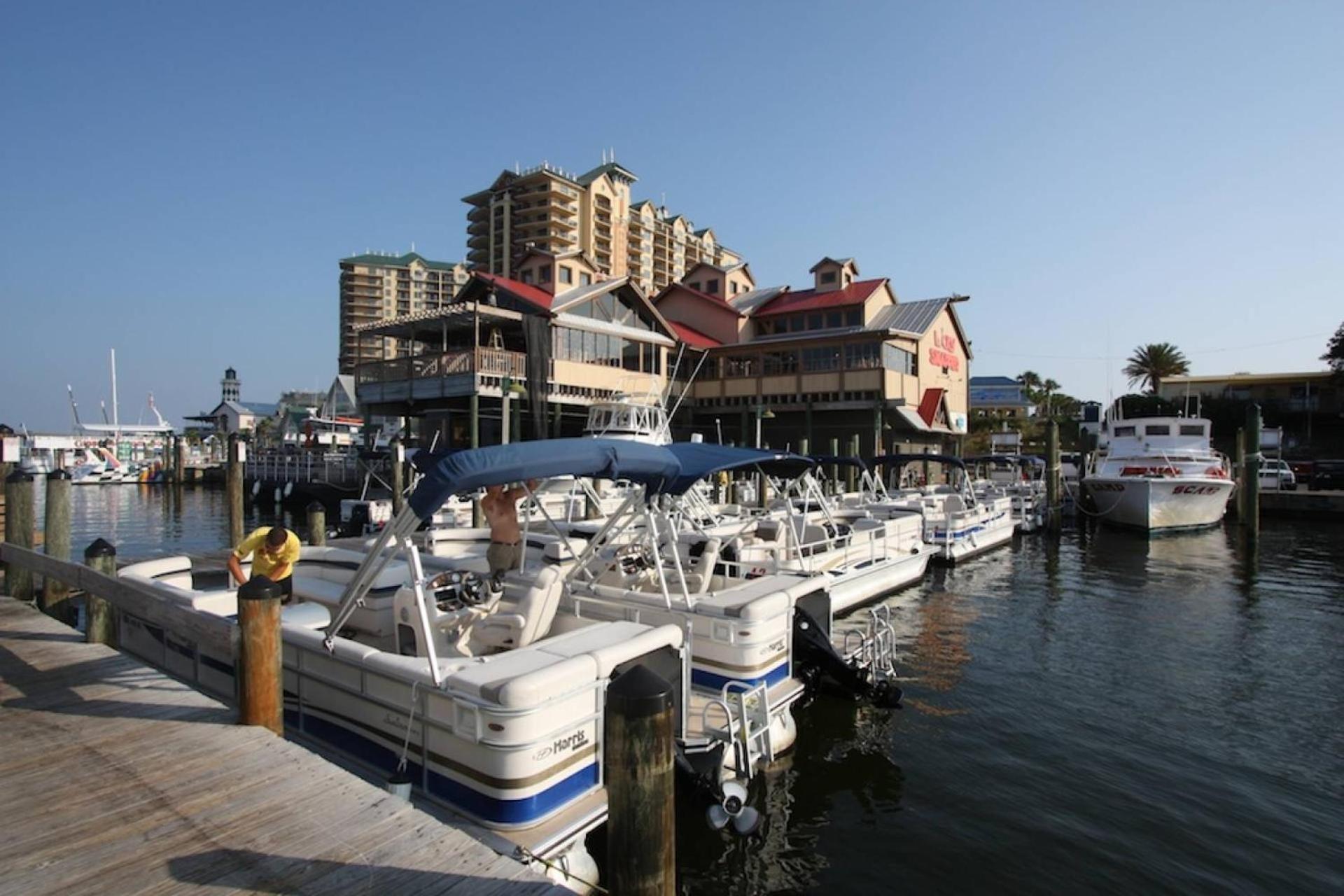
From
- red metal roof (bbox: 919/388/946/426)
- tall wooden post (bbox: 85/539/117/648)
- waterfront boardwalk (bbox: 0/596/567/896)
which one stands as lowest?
waterfront boardwalk (bbox: 0/596/567/896)

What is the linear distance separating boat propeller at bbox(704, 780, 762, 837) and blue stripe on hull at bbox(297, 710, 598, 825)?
126cm

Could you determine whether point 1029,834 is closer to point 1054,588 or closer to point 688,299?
point 1054,588

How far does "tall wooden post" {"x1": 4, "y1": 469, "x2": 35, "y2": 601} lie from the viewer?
9.94 meters

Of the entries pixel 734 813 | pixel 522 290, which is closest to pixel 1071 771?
pixel 734 813

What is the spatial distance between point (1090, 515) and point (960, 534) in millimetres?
15829

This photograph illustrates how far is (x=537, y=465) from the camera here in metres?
5.59

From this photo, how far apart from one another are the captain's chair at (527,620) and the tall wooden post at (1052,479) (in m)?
25.8

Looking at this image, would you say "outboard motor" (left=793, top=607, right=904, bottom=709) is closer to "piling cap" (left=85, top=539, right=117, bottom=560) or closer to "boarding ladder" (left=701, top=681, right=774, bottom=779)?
"boarding ladder" (left=701, top=681, right=774, bottom=779)

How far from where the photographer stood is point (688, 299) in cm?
4459

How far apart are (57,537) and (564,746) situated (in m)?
10.2

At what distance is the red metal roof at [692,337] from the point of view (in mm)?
39406

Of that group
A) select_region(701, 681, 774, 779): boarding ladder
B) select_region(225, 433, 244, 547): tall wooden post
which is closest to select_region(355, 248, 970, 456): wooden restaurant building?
select_region(225, 433, 244, 547): tall wooden post

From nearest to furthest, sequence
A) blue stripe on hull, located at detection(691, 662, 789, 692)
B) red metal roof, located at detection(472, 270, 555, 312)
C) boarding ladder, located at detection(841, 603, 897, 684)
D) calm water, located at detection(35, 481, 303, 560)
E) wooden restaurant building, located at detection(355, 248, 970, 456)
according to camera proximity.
→ blue stripe on hull, located at detection(691, 662, 789, 692) → boarding ladder, located at detection(841, 603, 897, 684) → calm water, located at detection(35, 481, 303, 560) → wooden restaurant building, located at detection(355, 248, 970, 456) → red metal roof, located at detection(472, 270, 555, 312)

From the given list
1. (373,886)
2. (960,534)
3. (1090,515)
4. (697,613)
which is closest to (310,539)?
(697,613)
